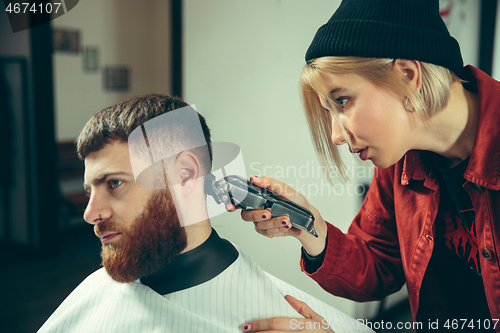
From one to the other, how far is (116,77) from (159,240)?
11.5 ft

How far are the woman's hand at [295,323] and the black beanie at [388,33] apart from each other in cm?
66

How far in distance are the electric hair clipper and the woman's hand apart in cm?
24

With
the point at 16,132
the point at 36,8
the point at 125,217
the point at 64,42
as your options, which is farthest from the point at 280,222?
the point at 64,42

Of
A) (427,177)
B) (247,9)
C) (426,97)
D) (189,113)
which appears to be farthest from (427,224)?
(247,9)

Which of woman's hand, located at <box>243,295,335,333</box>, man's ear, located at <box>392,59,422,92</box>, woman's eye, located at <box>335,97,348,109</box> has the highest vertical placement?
man's ear, located at <box>392,59,422,92</box>

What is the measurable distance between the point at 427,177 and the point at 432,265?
27 cm

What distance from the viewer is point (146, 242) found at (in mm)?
861

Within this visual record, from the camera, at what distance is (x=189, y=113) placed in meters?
0.95

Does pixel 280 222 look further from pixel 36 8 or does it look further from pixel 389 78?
pixel 36 8

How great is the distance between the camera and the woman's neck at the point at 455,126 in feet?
2.76

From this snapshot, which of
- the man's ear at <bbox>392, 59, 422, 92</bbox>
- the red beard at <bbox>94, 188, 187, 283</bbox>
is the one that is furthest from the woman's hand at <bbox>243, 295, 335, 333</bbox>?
the man's ear at <bbox>392, 59, 422, 92</bbox>

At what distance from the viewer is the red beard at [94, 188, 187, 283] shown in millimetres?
847

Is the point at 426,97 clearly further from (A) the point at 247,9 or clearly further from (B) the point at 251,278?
(A) the point at 247,9

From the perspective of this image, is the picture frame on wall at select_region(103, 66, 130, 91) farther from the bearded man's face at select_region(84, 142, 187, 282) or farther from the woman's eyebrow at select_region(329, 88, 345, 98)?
the woman's eyebrow at select_region(329, 88, 345, 98)
